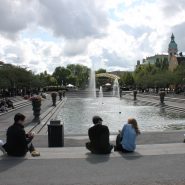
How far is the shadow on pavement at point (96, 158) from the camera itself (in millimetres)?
10891

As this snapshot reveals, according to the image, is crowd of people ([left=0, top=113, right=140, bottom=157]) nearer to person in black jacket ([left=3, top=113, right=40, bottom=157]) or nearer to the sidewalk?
person in black jacket ([left=3, top=113, right=40, bottom=157])

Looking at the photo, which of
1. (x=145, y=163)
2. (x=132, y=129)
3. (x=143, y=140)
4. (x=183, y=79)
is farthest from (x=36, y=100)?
(x=183, y=79)

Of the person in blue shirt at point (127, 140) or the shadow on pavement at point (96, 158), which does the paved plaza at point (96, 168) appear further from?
the person in blue shirt at point (127, 140)

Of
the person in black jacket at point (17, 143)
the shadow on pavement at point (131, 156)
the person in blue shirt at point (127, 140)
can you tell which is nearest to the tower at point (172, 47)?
the person in blue shirt at point (127, 140)

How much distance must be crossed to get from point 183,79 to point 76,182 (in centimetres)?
8155

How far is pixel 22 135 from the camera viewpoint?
11688 millimetres

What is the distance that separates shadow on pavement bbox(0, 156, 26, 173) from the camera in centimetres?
1016

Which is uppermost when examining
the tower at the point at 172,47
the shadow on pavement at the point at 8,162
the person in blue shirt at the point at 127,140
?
the tower at the point at 172,47

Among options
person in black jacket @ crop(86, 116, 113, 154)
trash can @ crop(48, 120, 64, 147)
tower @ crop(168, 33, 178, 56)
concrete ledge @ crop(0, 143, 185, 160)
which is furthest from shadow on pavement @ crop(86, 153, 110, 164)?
tower @ crop(168, 33, 178, 56)

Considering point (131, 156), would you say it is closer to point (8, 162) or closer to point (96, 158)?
point (96, 158)

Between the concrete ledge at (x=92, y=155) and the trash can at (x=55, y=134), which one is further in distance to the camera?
the trash can at (x=55, y=134)

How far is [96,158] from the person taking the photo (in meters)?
11.3

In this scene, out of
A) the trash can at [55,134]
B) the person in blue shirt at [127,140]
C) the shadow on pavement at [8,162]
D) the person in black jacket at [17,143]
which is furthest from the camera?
the trash can at [55,134]

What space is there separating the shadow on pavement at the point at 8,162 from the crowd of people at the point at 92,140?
1.07 feet
